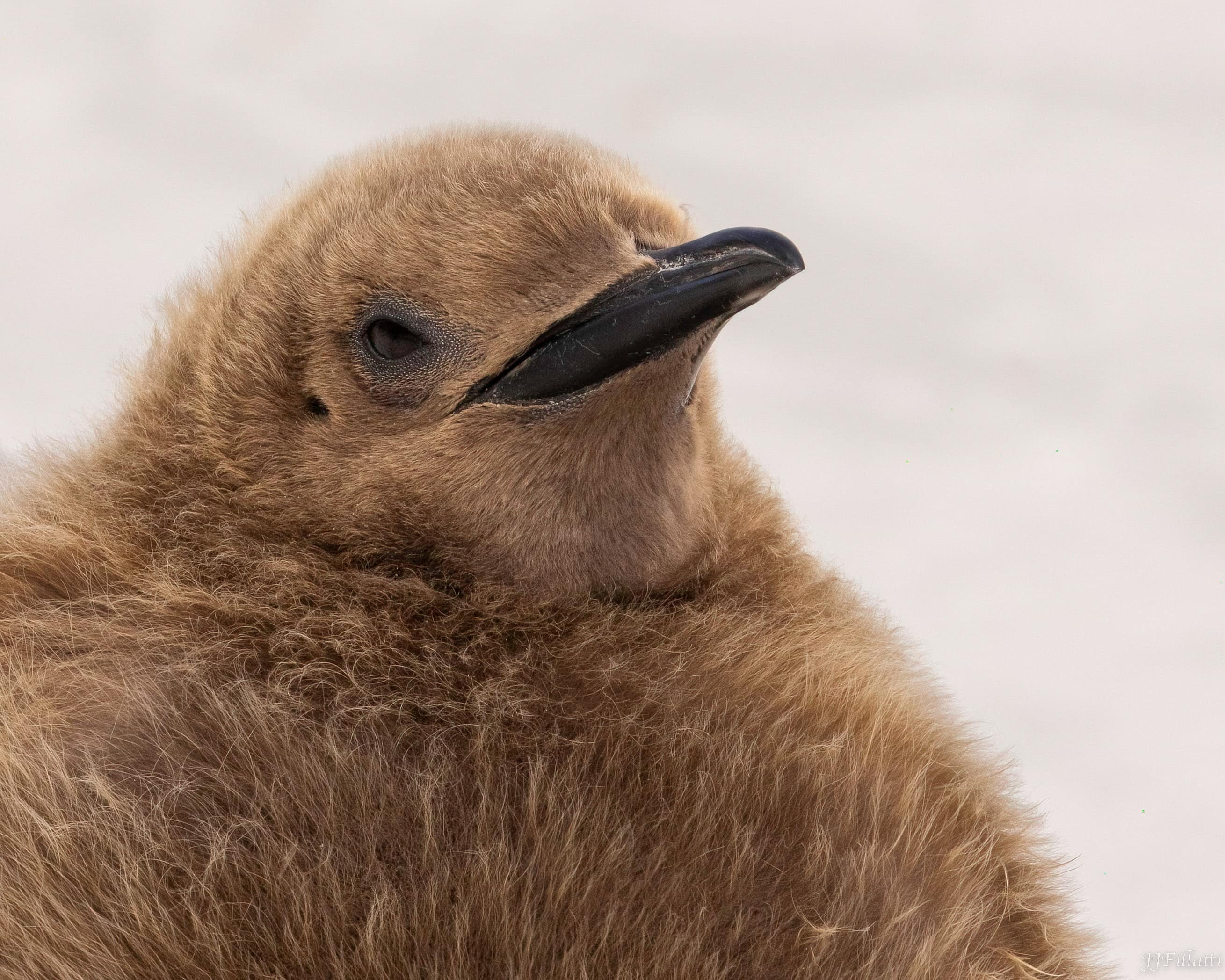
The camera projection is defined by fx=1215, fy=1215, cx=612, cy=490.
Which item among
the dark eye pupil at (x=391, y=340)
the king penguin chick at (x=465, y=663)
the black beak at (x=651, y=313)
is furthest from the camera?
Answer: the dark eye pupil at (x=391, y=340)

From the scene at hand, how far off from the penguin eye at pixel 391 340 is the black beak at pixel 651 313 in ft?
0.29

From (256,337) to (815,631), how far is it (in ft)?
2.31

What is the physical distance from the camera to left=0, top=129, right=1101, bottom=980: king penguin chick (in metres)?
1.00

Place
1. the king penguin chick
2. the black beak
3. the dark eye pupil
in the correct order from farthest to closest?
the dark eye pupil
the black beak
the king penguin chick

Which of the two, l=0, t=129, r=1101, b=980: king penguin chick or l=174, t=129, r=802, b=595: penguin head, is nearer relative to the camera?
l=0, t=129, r=1101, b=980: king penguin chick

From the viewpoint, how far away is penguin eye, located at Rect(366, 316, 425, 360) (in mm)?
1272

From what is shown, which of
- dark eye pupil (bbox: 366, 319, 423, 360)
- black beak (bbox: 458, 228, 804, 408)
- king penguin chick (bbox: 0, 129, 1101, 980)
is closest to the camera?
king penguin chick (bbox: 0, 129, 1101, 980)

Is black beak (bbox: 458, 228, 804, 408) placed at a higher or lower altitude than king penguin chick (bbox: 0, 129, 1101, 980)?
higher

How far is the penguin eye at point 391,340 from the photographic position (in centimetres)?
127

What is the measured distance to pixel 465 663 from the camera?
1.14 meters

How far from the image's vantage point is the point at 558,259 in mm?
1232

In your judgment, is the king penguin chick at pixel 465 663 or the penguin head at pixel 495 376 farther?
the penguin head at pixel 495 376

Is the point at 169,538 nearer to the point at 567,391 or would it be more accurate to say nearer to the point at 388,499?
the point at 388,499

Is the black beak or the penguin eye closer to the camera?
the black beak
